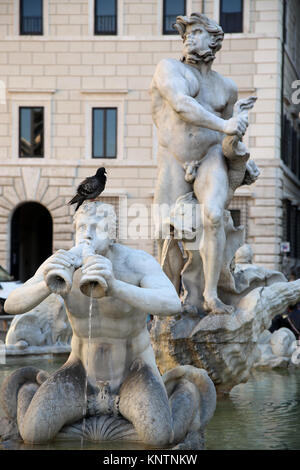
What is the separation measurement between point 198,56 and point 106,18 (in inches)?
818

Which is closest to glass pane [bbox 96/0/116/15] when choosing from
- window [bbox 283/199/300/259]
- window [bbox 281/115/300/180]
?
Result: window [bbox 281/115/300/180]

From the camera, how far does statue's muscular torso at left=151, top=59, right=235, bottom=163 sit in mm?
6809

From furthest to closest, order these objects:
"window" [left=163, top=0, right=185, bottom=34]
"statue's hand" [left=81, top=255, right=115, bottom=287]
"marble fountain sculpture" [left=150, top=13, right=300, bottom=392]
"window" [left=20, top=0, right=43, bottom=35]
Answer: "window" [left=20, top=0, right=43, bottom=35] → "window" [left=163, top=0, right=185, bottom=34] → "marble fountain sculpture" [left=150, top=13, right=300, bottom=392] → "statue's hand" [left=81, top=255, right=115, bottom=287]

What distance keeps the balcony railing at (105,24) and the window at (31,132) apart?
282cm

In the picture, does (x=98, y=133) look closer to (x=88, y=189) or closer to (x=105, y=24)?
(x=105, y=24)

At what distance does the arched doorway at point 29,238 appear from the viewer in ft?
92.6

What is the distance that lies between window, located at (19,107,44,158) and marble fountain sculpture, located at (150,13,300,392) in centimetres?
2029

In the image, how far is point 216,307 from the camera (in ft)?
21.4

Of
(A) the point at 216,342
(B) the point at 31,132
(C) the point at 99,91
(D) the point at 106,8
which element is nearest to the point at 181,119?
(A) the point at 216,342

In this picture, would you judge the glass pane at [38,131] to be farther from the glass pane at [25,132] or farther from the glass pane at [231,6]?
the glass pane at [231,6]

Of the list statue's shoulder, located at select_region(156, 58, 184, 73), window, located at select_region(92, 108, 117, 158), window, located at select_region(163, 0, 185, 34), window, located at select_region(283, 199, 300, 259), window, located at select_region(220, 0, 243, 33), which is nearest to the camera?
statue's shoulder, located at select_region(156, 58, 184, 73)

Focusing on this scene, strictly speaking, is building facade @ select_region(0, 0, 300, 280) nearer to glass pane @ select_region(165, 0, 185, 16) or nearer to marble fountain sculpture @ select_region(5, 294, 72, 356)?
glass pane @ select_region(165, 0, 185, 16)

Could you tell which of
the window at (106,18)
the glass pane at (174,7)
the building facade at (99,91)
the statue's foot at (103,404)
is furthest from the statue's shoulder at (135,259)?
the window at (106,18)
